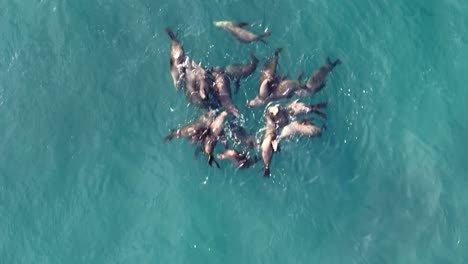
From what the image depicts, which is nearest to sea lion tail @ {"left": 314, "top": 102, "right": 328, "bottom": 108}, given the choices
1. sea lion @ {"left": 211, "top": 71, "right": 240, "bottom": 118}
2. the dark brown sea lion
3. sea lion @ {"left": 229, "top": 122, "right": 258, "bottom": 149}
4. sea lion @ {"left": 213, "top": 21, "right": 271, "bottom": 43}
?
sea lion @ {"left": 229, "top": 122, "right": 258, "bottom": 149}

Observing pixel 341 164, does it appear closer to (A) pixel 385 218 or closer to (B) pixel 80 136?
(A) pixel 385 218

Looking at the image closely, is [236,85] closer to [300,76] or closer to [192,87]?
[192,87]

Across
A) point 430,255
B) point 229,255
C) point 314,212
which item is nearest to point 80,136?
point 229,255

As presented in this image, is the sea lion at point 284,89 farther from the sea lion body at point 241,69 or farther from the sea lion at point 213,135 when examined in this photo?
the sea lion at point 213,135

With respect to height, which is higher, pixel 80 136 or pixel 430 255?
pixel 80 136

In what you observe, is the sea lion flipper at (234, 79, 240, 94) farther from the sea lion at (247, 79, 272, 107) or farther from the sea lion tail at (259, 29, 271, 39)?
the sea lion tail at (259, 29, 271, 39)

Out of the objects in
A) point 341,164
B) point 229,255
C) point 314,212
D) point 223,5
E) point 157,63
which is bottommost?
point 229,255
